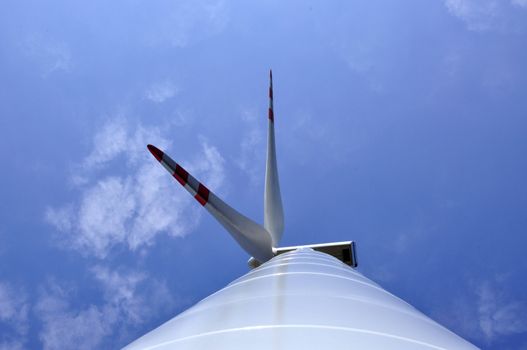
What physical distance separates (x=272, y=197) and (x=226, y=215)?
13.2ft

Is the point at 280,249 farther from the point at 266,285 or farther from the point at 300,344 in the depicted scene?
the point at 300,344

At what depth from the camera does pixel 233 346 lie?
5.56 ft

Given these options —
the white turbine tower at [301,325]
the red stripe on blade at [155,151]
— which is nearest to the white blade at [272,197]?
the red stripe on blade at [155,151]

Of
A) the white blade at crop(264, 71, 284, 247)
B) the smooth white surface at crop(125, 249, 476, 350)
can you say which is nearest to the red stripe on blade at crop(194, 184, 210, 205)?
the smooth white surface at crop(125, 249, 476, 350)

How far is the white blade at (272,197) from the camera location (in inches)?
458

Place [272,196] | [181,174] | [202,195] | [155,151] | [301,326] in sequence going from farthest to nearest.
→ [272,196] < [202,195] < [181,174] < [155,151] < [301,326]

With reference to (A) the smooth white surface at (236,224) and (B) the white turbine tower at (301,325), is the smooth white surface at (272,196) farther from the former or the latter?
(B) the white turbine tower at (301,325)

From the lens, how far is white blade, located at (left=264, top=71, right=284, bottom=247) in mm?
11641

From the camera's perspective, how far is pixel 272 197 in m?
11.9

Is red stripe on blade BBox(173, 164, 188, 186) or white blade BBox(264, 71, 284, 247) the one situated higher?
white blade BBox(264, 71, 284, 247)

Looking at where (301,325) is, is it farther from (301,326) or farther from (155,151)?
(155,151)

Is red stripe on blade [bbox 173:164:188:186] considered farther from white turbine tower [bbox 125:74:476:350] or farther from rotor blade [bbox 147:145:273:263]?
white turbine tower [bbox 125:74:476:350]

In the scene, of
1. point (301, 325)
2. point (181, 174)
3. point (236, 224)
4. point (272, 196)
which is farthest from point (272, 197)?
point (301, 325)

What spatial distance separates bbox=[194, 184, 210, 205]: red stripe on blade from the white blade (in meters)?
4.55
